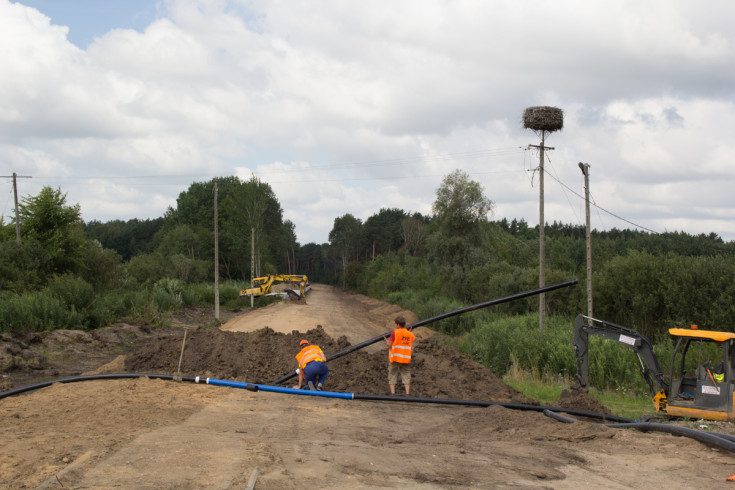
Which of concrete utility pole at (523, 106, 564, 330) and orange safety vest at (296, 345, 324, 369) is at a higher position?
concrete utility pole at (523, 106, 564, 330)

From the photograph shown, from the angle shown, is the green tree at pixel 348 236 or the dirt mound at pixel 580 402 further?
the green tree at pixel 348 236

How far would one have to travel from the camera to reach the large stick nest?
25.6 m

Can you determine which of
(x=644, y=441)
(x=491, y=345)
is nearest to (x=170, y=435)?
(x=644, y=441)

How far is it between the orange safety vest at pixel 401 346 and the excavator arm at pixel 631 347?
3.72 metres

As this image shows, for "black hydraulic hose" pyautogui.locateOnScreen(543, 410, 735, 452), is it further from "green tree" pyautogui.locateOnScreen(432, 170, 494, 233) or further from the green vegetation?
"green tree" pyautogui.locateOnScreen(432, 170, 494, 233)

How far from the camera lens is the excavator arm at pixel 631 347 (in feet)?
42.5

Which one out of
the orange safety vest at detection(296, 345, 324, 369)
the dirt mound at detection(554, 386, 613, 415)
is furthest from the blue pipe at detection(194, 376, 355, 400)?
the dirt mound at detection(554, 386, 613, 415)

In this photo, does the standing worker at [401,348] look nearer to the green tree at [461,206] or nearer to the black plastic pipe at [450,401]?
the black plastic pipe at [450,401]

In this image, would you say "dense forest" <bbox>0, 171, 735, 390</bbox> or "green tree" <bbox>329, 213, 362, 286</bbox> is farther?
"green tree" <bbox>329, 213, 362, 286</bbox>

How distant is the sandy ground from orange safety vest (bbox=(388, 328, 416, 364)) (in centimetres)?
106

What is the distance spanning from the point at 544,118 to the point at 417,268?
43338 mm

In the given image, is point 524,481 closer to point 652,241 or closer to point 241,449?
point 241,449

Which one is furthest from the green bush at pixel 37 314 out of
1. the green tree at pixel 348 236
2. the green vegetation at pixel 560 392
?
the green tree at pixel 348 236

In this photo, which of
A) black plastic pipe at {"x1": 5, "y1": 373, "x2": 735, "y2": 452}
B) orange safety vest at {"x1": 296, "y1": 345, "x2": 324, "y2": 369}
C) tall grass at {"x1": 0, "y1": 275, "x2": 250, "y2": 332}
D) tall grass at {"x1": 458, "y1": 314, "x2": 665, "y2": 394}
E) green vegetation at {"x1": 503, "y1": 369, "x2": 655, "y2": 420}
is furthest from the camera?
tall grass at {"x1": 0, "y1": 275, "x2": 250, "y2": 332}
